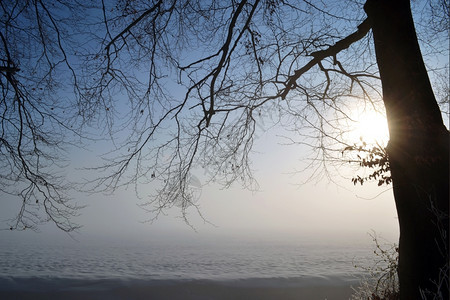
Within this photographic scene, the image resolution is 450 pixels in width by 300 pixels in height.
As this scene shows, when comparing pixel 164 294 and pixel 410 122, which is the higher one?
pixel 410 122

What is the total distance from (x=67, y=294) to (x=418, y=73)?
2518 centimetres

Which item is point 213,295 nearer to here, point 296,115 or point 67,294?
point 67,294

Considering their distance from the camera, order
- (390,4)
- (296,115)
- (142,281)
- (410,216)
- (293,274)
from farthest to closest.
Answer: (293,274)
(142,281)
(296,115)
(390,4)
(410,216)

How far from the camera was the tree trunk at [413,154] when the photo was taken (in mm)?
3023

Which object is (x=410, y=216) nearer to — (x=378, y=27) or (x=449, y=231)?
(x=449, y=231)

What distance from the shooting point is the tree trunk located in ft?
9.92

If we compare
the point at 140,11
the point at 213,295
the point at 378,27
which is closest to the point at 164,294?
the point at 213,295

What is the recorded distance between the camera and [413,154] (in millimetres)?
3225

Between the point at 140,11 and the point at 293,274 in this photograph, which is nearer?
the point at 140,11

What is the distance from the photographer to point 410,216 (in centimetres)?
319

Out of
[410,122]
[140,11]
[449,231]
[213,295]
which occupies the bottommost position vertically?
[213,295]

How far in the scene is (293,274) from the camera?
2767cm

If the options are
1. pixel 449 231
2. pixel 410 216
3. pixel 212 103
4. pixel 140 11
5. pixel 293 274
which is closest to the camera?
pixel 449 231

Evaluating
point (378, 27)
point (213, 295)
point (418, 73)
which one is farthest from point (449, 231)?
point (213, 295)
